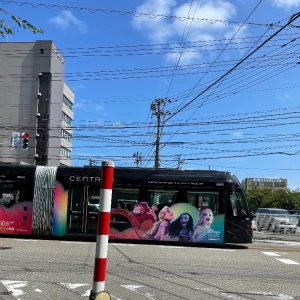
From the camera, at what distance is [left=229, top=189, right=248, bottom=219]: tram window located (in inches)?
606

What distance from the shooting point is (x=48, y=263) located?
9594 millimetres

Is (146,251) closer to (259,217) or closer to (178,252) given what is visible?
(178,252)

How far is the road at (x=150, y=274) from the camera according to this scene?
692 cm

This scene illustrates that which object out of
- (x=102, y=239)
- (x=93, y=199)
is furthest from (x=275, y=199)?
(x=102, y=239)

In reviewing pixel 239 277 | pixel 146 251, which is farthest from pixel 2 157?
pixel 239 277

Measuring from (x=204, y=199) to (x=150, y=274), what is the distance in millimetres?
7385

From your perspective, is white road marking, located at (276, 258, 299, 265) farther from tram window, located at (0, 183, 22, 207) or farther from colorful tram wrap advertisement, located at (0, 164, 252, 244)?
tram window, located at (0, 183, 22, 207)

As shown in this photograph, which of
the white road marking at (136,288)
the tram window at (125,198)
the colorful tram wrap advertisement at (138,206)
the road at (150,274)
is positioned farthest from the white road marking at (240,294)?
the tram window at (125,198)

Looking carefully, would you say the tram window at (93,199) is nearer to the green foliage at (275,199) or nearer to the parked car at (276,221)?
the parked car at (276,221)

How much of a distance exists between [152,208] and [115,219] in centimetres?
143

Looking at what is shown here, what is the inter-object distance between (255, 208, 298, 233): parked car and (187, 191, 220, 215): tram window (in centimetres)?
1092

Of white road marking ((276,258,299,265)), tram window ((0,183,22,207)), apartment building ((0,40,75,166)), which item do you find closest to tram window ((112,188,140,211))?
tram window ((0,183,22,207))

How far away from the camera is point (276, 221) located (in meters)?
25.0

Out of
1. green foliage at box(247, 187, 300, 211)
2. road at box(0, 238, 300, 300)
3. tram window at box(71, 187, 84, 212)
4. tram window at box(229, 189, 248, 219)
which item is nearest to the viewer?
road at box(0, 238, 300, 300)
